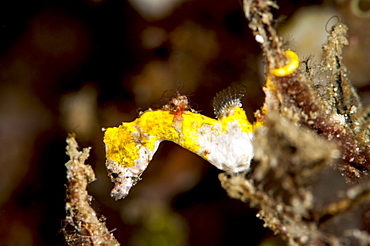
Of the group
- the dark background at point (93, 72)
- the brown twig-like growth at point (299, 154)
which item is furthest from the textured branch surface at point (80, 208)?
the brown twig-like growth at point (299, 154)

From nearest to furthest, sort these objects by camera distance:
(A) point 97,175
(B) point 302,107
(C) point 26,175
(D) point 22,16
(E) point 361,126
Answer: (B) point 302,107 → (E) point 361,126 → (D) point 22,16 → (C) point 26,175 → (A) point 97,175

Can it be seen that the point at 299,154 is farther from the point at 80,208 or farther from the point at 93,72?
the point at 93,72

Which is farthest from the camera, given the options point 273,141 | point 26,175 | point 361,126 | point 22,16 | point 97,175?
point 97,175

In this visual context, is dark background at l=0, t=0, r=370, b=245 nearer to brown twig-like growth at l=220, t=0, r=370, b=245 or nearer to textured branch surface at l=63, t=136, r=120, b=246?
textured branch surface at l=63, t=136, r=120, b=246

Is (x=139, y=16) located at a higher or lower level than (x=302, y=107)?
lower

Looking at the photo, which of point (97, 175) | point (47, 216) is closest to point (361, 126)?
point (97, 175)

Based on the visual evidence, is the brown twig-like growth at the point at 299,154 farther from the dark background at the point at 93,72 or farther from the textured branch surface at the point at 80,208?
the textured branch surface at the point at 80,208

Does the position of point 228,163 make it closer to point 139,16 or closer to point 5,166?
point 139,16

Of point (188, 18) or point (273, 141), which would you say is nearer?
point (273, 141)
